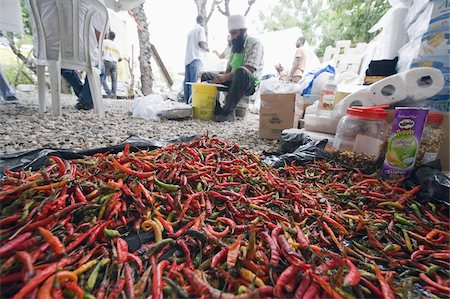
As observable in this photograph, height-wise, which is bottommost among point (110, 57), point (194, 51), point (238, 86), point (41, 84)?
point (41, 84)

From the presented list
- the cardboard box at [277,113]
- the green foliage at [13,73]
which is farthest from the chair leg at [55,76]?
the green foliage at [13,73]

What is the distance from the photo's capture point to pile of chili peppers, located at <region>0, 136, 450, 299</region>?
2.34ft

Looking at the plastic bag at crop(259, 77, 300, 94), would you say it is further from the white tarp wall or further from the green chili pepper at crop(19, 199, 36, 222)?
the white tarp wall

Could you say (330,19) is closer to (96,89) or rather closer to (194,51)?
(194,51)

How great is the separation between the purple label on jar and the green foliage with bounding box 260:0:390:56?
212 inches

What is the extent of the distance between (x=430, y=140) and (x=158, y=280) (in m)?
2.14

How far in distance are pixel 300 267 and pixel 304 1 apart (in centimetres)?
1868

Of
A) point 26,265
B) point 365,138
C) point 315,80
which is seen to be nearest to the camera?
point 26,265

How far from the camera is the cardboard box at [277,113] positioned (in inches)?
120

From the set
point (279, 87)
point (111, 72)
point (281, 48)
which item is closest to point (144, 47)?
point (111, 72)

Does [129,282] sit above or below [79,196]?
below

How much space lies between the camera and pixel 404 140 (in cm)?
157

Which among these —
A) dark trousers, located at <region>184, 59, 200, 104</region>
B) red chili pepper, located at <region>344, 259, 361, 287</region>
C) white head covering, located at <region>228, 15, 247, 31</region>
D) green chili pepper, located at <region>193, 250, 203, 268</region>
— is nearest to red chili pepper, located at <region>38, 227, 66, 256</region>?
green chili pepper, located at <region>193, 250, 203, 268</region>

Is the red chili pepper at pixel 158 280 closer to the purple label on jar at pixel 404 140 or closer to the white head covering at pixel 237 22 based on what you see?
the purple label on jar at pixel 404 140
